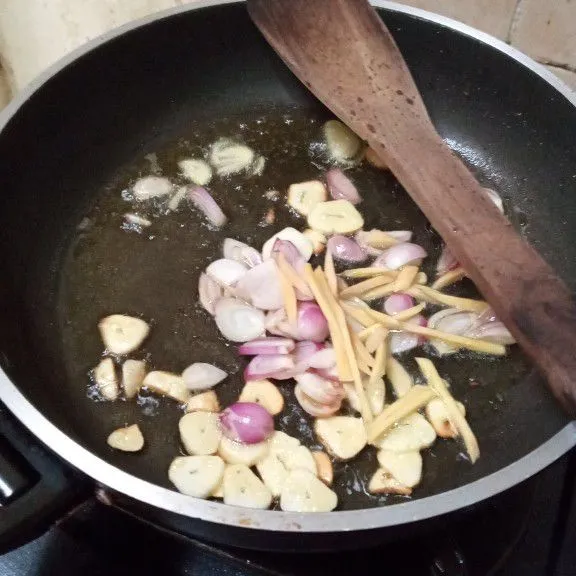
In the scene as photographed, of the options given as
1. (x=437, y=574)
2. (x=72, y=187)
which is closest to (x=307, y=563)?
(x=437, y=574)

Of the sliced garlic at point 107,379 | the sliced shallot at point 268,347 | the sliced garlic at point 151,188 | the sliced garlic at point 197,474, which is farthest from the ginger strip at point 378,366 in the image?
the sliced garlic at point 151,188

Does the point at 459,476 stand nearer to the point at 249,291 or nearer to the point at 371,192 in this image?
the point at 249,291

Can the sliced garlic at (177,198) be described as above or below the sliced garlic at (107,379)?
above

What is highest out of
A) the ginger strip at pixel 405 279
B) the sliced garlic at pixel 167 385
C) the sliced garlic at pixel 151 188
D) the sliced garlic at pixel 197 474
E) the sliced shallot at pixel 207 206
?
the sliced garlic at pixel 151 188

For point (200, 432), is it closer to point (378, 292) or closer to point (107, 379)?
point (107, 379)

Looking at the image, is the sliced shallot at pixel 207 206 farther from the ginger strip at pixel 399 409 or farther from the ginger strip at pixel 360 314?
the ginger strip at pixel 399 409

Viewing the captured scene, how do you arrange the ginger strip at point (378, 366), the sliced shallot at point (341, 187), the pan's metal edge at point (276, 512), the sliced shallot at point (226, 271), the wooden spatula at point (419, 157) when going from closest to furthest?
the pan's metal edge at point (276, 512), the wooden spatula at point (419, 157), the ginger strip at point (378, 366), the sliced shallot at point (226, 271), the sliced shallot at point (341, 187)

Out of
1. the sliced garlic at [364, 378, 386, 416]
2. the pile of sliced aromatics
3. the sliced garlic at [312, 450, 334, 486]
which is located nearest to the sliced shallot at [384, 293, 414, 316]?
the pile of sliced aromatics

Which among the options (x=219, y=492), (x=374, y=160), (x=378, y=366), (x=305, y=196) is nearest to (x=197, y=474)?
(x=219, y=492)
